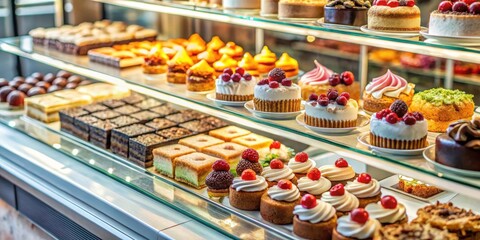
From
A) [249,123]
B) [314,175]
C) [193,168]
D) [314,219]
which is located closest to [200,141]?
[193,168]

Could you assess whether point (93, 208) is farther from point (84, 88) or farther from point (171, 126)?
point (84, 88)

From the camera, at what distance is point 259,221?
279 centimetres

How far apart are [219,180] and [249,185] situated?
23 centimetres

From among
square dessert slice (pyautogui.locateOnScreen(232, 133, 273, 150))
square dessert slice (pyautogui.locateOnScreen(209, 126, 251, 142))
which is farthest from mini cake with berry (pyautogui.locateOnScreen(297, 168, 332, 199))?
square dessert slice (pyautogui.locateOnScreen(209, 126, 251, 142))

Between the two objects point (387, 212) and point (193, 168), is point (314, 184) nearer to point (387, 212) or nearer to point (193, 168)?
point (387, 212)

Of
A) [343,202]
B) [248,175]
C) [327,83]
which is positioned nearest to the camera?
[343,202]

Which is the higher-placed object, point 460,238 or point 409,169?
point 409,169

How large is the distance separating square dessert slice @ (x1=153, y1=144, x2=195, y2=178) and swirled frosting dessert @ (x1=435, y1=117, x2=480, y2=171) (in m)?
1.50

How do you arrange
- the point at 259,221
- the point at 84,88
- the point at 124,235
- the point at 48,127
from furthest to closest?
the point at 84,88
the point at 48,127
the point at 124,235
the point at 259,221

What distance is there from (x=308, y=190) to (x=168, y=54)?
1.54m

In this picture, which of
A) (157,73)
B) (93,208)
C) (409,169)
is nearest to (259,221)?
(409,169)

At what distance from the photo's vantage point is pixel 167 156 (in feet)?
11.0

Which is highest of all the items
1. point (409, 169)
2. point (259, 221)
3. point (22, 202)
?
point (409, 169)

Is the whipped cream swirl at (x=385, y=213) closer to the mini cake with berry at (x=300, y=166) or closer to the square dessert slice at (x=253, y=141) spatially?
the mini cake with berry at (x=300, y=166)
